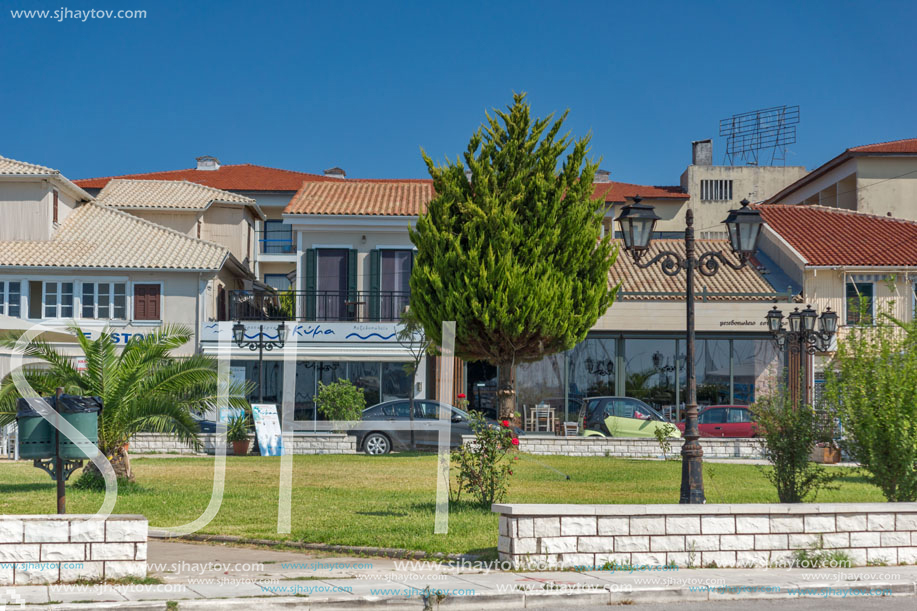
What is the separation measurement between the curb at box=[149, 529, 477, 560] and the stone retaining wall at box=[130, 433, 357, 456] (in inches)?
494

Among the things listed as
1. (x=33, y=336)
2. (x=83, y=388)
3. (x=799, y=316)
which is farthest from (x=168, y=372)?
(x=799, y=316)

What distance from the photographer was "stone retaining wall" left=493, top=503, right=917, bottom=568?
30.6 ft

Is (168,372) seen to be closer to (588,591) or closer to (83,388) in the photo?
(83,388)

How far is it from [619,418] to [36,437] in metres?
19.8

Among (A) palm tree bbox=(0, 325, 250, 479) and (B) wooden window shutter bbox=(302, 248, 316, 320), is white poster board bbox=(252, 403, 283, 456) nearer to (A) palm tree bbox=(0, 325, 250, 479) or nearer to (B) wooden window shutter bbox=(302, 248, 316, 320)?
(A) palm tree bbox=(0, 325, 250, 479)

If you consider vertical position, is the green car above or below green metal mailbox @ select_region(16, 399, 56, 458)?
below

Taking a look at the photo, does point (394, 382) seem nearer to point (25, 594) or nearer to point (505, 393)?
point (505, 393)

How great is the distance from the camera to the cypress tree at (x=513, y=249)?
2345 centimetres

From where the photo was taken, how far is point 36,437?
944cm

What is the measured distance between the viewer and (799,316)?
24.2 meters

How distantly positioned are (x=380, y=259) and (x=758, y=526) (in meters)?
26.4

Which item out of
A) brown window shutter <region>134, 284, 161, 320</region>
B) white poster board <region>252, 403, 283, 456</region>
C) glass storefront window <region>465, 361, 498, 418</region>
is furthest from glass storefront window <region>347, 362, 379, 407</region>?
white poster board <region>252, 403, 283, 456</region>

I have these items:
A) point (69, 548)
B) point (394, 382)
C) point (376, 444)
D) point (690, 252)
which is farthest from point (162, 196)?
point (69, 548)

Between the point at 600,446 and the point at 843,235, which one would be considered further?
the point at 843,235
